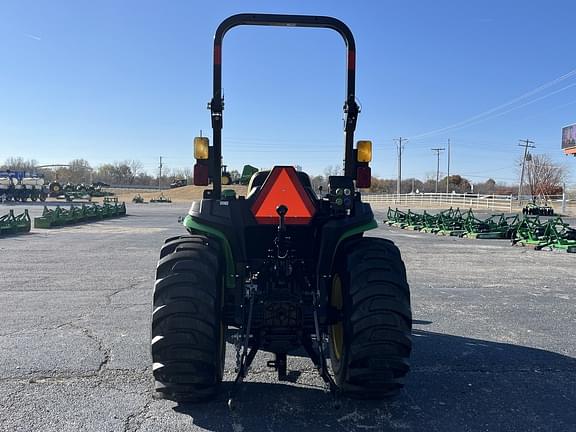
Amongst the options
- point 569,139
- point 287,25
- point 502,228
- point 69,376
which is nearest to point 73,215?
point 502,228

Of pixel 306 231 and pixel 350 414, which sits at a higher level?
pixel 306 231

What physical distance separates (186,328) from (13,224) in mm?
18203

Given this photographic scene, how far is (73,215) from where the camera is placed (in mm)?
25312

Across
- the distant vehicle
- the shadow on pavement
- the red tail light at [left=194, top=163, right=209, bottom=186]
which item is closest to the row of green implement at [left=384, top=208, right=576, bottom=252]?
the shadow on pavement

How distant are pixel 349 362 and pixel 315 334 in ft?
1.06

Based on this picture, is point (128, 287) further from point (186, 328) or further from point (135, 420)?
point (186, 328)

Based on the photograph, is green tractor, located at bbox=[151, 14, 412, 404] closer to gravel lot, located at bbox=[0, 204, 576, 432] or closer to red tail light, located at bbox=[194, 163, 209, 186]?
red tail light, located at bbox=[194, 163, 209, 186]

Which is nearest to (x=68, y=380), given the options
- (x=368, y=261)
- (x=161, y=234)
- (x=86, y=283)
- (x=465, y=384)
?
(x=368, y=261)

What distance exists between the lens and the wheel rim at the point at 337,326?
13.0 feet

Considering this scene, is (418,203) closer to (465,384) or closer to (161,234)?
(161,234)

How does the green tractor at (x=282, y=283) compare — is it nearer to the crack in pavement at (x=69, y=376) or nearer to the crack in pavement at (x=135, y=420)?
the crack in pavement at (x=135, y=420)

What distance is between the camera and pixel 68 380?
420cm

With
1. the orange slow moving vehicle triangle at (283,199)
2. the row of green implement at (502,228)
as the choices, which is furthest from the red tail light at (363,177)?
the row of green implement at (502,228)

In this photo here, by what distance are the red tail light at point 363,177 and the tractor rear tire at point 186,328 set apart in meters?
1.49
